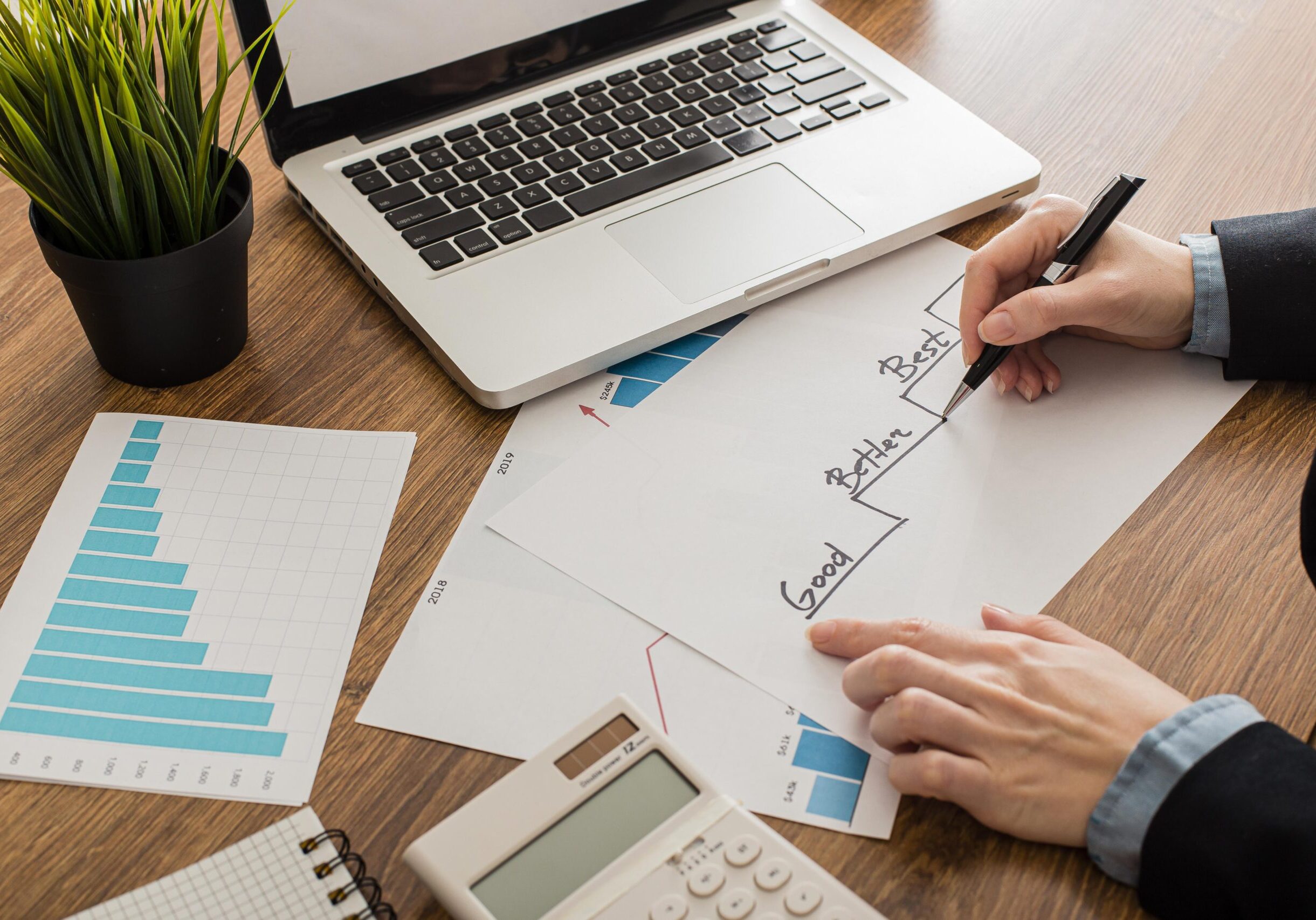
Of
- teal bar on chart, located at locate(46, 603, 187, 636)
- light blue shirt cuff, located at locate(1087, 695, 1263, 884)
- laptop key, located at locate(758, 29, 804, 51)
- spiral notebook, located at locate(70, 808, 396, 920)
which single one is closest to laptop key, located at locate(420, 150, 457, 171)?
laptop key, located at locate(758, 29, 804, 51)

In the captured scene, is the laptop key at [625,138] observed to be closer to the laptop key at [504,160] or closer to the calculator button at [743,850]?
the laptop key at [504,160]

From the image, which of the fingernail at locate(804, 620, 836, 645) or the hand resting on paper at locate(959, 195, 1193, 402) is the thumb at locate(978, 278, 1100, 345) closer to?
the hand resting on paper at locate(959, 195, 1193, 402)

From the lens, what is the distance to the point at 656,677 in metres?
0.65

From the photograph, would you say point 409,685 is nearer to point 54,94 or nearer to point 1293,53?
point 54,94

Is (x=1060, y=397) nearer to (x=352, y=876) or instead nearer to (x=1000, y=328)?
(x=1000, y=328)

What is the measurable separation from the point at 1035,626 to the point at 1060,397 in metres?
0.22

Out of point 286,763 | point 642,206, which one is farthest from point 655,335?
point 286,763

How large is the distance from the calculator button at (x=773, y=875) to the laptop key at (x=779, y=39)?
0.77m

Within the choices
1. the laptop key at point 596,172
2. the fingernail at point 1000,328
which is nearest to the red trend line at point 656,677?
the fingernail at point 1000,328

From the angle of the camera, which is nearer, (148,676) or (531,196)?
(148,676)

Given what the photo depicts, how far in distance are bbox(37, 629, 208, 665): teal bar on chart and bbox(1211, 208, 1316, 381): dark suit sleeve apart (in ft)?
2.41

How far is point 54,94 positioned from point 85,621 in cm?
32

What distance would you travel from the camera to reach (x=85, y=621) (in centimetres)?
67

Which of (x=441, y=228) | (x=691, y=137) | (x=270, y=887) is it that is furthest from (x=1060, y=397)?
(x=270, y=887)
